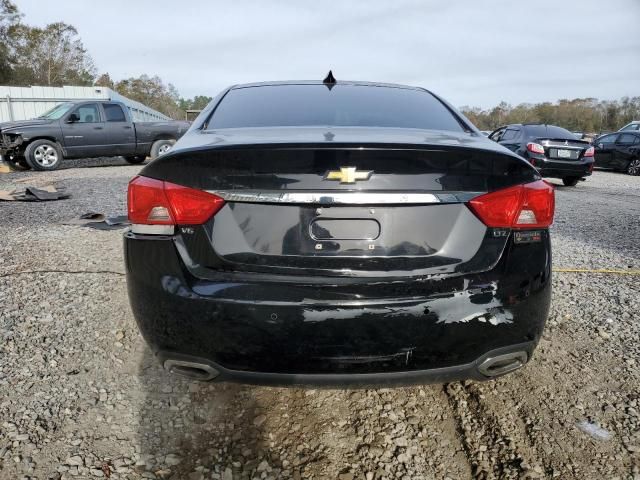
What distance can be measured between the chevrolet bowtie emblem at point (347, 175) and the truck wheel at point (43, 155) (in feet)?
41.0

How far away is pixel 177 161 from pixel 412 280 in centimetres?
96

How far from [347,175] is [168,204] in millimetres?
662

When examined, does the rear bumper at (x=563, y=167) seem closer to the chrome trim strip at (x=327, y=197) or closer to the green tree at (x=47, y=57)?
the chrome trim strip at (x=327, y=197)

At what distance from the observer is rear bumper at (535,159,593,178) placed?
10.7m

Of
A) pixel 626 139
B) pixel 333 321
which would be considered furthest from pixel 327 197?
pixel 626 139

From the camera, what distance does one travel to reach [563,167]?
424 inches

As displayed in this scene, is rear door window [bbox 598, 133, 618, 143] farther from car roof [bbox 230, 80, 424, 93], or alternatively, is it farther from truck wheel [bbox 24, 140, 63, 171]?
truck wheel [bbox 24, 140, 63, 171]

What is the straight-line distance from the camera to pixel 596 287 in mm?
3893

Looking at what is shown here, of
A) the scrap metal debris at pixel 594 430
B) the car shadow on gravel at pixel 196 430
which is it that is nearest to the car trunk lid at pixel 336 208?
the car shadow on gravel at pixel 196 430

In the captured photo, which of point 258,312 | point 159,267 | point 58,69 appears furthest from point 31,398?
point 58,69

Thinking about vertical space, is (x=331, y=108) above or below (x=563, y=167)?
above

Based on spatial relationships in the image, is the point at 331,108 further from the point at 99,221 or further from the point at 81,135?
the point at 81,135

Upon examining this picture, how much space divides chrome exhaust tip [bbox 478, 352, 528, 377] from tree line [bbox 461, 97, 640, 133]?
52.6 meters

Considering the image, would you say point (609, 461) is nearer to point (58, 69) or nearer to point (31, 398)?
point (31, 398)
